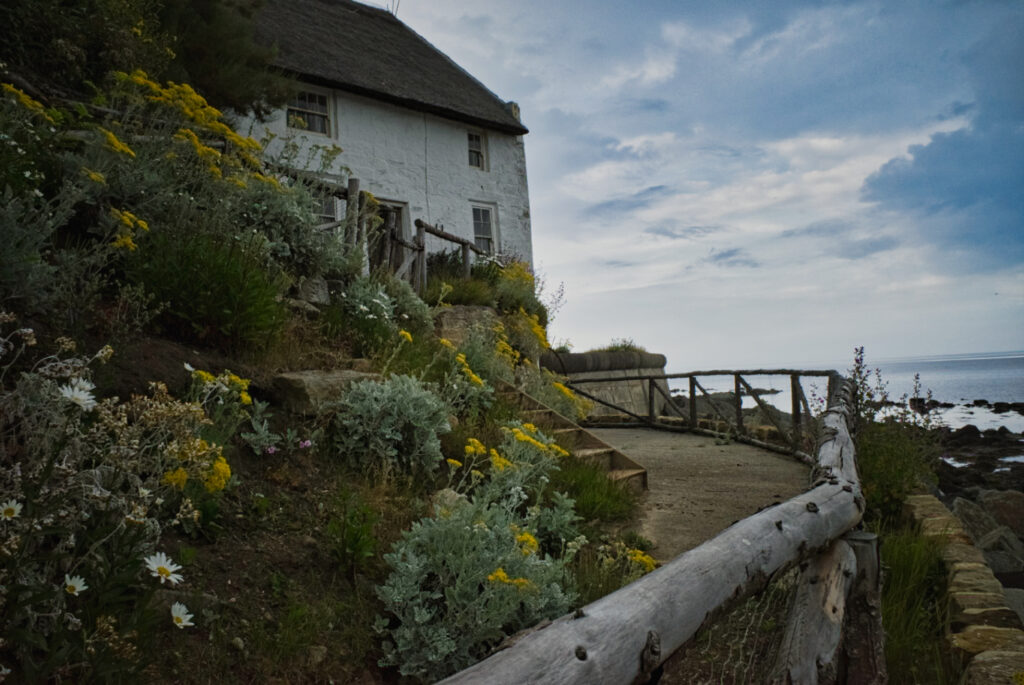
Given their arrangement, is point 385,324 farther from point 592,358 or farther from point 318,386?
point 592,358

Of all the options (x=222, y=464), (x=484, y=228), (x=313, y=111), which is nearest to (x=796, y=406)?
(x=222, y=464)

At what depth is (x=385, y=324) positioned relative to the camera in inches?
253

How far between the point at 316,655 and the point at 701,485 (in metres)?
5.13

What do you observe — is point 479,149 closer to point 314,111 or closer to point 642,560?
point 314,111

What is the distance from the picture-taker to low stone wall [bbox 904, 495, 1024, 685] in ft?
10.3

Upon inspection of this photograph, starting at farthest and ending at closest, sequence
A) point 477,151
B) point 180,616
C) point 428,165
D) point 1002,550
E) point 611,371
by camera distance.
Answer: point 477,151
point 428,165
point 611,371
point 1002,550
point 180,616

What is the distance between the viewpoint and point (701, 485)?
6.83m

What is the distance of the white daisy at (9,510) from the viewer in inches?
75.6

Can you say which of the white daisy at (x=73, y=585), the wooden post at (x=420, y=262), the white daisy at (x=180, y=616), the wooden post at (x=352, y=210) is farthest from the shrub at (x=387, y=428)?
the wooden post at (x=420, y=262)

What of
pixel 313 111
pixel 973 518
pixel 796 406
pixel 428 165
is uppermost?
pixel 313 111

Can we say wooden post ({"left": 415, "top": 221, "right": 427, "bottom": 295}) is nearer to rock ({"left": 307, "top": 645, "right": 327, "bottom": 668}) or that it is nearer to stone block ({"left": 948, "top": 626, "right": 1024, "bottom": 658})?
rock ({"left": 307, "top": 645, "right": 327, "bottom": 668})

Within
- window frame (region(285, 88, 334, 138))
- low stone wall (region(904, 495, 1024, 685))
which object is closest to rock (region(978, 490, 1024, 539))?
low stone wall (region(904, 495, 1024, 685))

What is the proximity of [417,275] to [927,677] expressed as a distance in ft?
26.6

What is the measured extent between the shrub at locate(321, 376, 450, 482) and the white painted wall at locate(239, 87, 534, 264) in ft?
34.0
